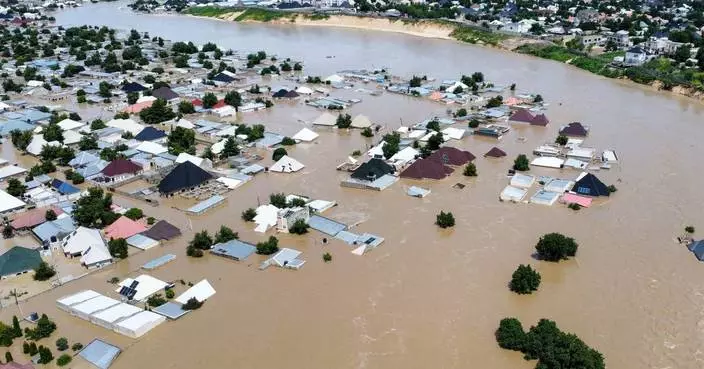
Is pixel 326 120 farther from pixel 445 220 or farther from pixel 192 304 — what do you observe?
pixel 192 304

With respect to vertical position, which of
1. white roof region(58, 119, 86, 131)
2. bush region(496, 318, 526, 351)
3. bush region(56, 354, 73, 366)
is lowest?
white roof region(58, 119, 86, 131)

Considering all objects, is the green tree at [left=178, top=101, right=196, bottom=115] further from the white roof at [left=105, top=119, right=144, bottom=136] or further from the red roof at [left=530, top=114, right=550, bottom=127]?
the red roof at [left=530, top=114, right=550, bottom=127]

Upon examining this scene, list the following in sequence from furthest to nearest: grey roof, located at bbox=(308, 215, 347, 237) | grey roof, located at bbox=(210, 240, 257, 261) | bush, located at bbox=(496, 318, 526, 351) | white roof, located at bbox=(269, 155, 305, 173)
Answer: white roof, located at bbox=(269, 155, 305, 173)
grey roof, located at bbox=(308, 215, 347, 237)
grey roof, located at bbox=(210, 240, 257, 261)
bush, located at bbox=(496, 318, 526, 351)

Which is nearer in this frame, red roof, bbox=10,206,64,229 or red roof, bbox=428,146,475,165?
red roof, bbox=10,206,64,229

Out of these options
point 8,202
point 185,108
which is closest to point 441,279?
point 8,202

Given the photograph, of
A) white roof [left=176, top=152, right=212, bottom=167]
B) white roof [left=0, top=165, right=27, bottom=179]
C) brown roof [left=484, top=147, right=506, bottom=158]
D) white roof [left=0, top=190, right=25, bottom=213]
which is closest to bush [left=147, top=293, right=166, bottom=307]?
white roof [left=0, top=190, right=25, bottom=213]

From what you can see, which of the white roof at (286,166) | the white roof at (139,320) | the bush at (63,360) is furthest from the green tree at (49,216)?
the white roof at (286,166)
